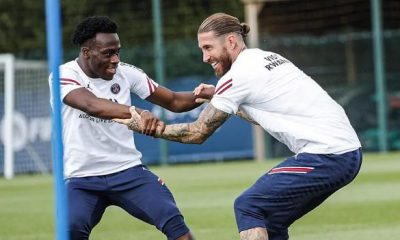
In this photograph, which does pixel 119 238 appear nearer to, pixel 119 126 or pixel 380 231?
pixel 380 231

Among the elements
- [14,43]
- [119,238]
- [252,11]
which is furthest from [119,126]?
[14,43]

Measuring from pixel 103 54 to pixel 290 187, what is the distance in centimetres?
188

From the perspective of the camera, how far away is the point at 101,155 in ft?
28.8

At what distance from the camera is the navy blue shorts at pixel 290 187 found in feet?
25.7

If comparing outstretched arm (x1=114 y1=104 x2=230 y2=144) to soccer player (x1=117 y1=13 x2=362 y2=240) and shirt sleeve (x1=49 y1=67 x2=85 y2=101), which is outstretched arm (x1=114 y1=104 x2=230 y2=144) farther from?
shirt sleeve (x1=49 y1=67 x2=85 y2=101)

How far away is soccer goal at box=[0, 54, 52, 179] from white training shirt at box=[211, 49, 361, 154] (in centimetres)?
1839

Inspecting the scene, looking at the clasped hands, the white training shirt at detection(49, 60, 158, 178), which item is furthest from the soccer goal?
the clasped hands

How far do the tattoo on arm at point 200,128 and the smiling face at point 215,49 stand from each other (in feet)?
1.09

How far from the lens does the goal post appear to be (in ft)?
83.6

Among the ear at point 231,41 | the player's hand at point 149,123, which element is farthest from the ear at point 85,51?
the ear at point 231,41

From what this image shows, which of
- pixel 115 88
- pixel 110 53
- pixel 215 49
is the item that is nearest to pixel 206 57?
pixel 215 49

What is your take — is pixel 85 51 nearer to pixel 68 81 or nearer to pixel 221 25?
pixel 68 81

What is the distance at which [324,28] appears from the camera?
33750 millimetres

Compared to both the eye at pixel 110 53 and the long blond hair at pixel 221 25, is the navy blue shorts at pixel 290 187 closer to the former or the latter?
the long blond hair at pixel 221 25
